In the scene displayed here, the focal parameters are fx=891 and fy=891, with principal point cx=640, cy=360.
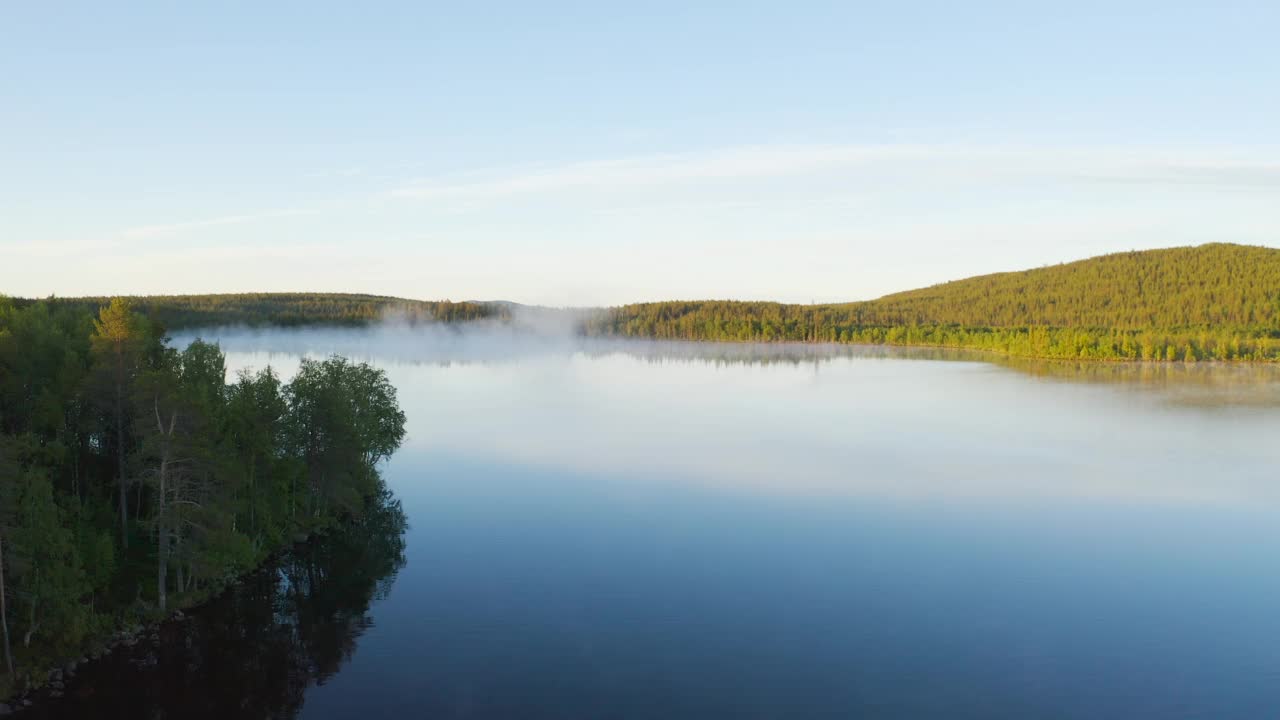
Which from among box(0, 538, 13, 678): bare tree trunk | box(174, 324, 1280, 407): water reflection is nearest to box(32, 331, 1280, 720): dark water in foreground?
box(0, 538, 13, 678): bare tree trunk

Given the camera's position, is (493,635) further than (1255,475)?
No

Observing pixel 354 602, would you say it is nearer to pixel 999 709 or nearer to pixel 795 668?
pixel 795 668

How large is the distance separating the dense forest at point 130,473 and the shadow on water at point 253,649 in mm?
1193

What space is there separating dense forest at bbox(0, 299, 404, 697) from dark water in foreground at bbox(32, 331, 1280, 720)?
71.5 inches

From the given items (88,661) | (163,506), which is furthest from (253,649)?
(163,506)

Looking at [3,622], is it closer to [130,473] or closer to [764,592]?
[130,473]

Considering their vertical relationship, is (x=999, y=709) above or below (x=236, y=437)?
below

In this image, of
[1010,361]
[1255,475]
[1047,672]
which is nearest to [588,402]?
[1255,475]

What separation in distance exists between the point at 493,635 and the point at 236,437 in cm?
1534

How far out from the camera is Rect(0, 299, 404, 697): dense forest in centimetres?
2572

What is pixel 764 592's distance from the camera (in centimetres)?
3397

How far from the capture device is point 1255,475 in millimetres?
58625

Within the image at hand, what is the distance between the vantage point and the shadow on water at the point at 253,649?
82.4 feet

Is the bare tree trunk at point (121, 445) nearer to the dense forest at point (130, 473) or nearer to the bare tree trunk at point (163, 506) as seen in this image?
the dense forest at point (130, 473)
